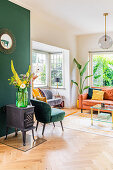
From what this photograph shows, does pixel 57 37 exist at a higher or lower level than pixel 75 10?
lower

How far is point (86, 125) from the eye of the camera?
429 cm

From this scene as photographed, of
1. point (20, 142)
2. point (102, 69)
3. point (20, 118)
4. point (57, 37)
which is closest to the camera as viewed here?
point (20, 118)

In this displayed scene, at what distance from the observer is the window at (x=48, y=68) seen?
6436 millimetres

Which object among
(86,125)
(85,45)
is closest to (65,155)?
(86,125)

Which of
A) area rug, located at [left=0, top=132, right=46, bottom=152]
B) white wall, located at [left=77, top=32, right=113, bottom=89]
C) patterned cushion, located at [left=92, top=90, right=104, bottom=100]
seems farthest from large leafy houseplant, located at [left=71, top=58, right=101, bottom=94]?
area rug, located at [left=0, top=132, right=46, bottom=152]

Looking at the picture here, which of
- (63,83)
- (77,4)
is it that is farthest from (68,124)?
(77,4)

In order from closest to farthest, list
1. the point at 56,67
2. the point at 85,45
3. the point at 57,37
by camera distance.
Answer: the point at 57,37, the point at 85,45, the point at 56,67

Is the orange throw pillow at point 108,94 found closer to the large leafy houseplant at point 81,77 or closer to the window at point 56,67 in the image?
the large leafy houseplant at point 81,77

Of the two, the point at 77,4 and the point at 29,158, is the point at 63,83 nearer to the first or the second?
the point at 77,4

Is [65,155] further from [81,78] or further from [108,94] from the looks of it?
[81,78]

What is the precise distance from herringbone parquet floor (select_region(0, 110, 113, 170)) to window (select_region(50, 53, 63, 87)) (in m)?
3.47

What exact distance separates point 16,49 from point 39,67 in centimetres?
276

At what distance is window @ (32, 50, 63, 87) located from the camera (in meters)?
6.44

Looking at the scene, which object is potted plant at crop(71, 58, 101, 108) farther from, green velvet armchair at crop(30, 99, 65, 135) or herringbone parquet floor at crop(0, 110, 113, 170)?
herringbone parquet floor at crop(0, 110, 113, 170)
